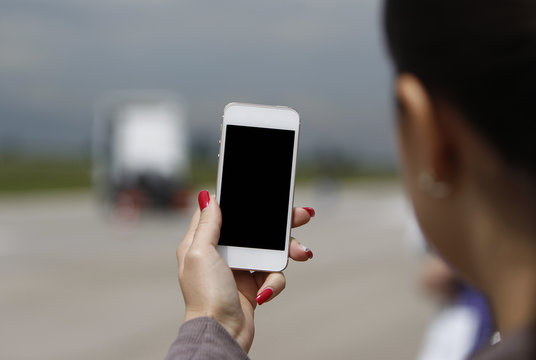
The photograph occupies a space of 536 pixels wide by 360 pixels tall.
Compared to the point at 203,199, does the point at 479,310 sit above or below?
below

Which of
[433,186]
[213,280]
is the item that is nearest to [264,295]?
[213,280]

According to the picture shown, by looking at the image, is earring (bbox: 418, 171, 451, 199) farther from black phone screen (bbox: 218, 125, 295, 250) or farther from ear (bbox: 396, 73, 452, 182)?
black phone screen (bbox: 218, 125, 295, 250)

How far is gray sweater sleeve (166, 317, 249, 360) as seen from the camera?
101cm

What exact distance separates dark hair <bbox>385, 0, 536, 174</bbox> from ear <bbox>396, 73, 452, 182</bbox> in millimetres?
18

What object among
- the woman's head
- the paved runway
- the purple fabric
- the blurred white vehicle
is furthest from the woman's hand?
the blurred white vehicle

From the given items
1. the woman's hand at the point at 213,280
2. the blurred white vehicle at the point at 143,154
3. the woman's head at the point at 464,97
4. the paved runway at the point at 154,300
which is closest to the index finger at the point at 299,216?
the woman's hand at the point at 213,280

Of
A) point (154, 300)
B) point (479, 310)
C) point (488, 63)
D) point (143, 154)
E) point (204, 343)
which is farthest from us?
point (143, 154)

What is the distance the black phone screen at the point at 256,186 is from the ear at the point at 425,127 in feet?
1.23

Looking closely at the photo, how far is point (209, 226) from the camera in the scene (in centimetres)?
117

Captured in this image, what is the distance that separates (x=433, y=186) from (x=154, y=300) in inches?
304

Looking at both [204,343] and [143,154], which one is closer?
[204,343]

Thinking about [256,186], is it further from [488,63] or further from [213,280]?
[488,63]

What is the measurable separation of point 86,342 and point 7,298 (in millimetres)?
2438

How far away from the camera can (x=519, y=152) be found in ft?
2.59
